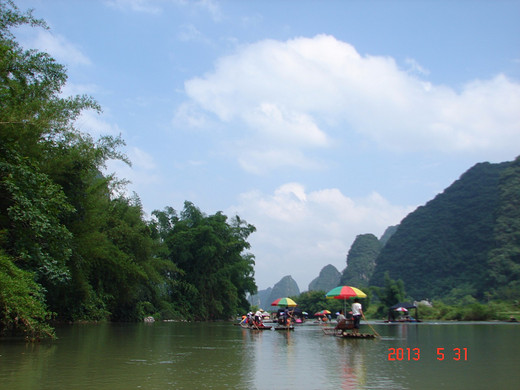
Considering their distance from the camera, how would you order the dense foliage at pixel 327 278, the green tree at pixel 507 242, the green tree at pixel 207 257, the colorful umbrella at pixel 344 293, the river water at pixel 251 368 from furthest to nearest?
the dense foliage at pixel 327 278 < the green tree at pixel 507 242 < the green tree at pixel 207 257 < the colorful umbrella at pixel 344 293 < the river water at pixel 251 368

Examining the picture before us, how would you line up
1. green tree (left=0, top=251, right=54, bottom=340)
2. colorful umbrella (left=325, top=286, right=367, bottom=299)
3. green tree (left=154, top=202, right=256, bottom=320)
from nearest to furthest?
green tree (left=0, top=251, right=54, bottom=340) < colorful umbrella (left=325, top=286, right=367, bottom=299) < green tree (left=154, top=202, right=256, bottom=320)

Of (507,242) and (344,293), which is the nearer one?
(344,293)

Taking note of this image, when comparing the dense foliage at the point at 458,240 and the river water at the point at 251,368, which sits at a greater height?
the dense foliage at the point at 458,240

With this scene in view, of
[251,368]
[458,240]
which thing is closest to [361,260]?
[458,240]

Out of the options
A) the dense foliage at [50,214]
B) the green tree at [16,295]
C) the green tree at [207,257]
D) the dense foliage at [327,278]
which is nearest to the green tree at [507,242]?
the green tree at [207,257]

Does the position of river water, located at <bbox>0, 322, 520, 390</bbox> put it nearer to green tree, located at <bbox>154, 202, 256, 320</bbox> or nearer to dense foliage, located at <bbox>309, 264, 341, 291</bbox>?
green tree, located at <bbox>154, 202, 256, 320</bbox>

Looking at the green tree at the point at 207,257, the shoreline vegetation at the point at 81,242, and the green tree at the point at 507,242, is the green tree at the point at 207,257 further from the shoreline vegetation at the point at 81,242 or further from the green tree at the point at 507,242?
the green tree at the point at 507,242

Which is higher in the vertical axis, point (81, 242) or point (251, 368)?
point (81, 242)

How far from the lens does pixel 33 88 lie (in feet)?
42.7

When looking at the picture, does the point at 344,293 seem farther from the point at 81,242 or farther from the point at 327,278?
the point at 327,278

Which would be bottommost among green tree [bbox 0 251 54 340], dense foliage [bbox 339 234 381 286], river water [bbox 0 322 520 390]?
river water [bbox 0 322 520 390]

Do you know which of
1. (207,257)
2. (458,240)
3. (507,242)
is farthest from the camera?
(458,240)

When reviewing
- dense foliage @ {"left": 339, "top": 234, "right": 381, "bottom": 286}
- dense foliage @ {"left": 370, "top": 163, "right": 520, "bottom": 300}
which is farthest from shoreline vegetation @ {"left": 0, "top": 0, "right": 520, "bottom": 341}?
dense foliage @ {"left": 339, "top": 234, "right": 381, "bottom": 286}

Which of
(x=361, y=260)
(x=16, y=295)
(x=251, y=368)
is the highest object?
(x=361, y=260)
